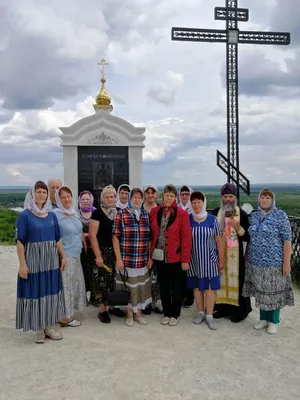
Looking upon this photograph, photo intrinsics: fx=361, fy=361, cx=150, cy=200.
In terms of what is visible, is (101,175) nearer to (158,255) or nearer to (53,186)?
(53,186)

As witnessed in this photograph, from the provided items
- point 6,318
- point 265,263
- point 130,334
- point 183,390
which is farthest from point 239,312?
point 6,318

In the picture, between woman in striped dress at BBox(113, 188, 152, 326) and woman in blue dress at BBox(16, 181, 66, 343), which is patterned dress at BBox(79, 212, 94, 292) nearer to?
woman in striped dress at BBox(113, 188, 152, 326)

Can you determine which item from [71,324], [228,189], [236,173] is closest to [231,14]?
[236,173]

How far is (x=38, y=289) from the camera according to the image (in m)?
3.30

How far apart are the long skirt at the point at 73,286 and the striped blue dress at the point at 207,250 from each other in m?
1.23

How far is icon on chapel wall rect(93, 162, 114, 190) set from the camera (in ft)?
26.9

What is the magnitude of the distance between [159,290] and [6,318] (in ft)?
6.09

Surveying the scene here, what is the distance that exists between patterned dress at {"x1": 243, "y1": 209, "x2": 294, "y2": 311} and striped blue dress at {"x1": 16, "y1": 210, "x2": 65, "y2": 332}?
6.43 ft

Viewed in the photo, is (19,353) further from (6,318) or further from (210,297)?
(210,297)

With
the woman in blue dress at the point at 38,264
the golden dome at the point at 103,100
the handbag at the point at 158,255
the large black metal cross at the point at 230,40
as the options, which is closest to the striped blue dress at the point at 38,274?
the woman in blue dress at the point at 38,264

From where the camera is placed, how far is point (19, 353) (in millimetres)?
3250

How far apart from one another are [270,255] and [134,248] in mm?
1346

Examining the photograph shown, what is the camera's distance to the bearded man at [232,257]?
3.71 meters

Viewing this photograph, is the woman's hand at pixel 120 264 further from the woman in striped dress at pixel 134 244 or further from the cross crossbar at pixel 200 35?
the cross crossbar at pixel 200 35
